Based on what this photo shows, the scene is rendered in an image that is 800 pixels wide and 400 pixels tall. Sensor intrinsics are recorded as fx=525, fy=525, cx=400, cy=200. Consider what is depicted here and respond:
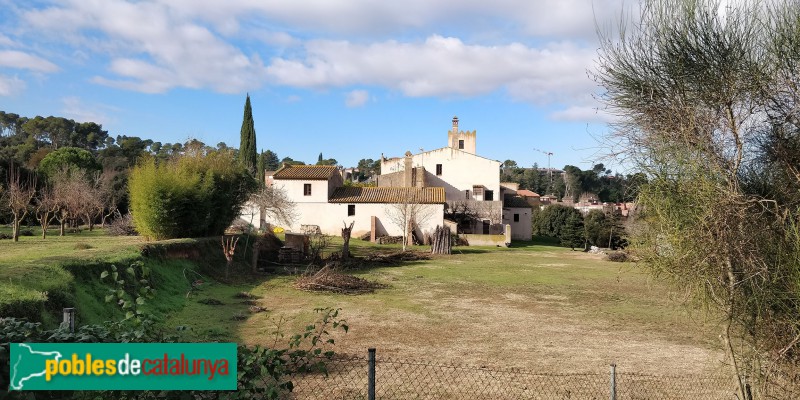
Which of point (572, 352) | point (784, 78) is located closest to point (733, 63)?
point (784, 78)

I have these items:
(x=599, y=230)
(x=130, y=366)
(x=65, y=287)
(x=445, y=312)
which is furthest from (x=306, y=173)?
(x=130, y=366)

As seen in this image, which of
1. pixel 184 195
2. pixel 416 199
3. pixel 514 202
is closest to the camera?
pixel 184 195

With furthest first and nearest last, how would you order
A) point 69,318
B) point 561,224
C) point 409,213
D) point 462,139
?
1. point 462,139
2. point 561,224
3. point 409,213
4. point 69,318

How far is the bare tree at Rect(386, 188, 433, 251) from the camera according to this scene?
3953cm

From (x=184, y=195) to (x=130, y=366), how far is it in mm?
17652

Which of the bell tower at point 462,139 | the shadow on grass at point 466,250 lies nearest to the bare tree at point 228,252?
the shadow on grass at point 466,250

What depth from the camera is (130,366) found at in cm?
405

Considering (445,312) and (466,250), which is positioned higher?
(466,250)

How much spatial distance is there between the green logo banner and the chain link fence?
122 inches

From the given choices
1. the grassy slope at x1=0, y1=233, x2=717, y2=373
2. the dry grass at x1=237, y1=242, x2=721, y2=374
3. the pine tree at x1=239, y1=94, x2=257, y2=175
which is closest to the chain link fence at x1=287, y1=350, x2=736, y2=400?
the dry grass at x1=237, y1=242, x2=721, y2=374

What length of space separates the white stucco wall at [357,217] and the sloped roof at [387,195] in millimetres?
409

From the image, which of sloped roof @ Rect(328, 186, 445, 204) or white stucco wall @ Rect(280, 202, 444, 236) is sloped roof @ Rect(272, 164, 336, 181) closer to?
sloped roof @ Rect(328, 186, 445, 204)

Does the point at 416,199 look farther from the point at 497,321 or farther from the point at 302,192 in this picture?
the point at 497,321

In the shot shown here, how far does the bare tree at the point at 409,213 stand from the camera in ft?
130
